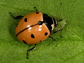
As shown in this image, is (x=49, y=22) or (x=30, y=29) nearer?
(x=30, y=29)

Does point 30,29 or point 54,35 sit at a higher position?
point 30,29

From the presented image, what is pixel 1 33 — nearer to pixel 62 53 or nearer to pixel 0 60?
pixel 0 60

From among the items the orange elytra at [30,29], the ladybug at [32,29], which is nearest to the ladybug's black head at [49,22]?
the ladybug at [32,29]

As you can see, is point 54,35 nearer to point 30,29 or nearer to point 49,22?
point 49,22

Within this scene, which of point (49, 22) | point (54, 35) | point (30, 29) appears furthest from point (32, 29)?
point (54, 35)
